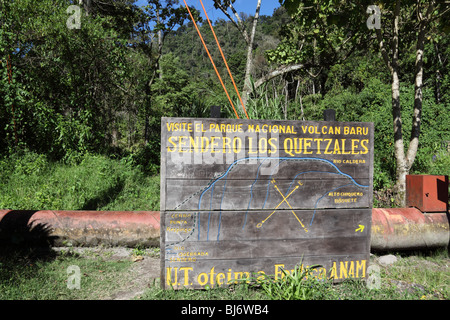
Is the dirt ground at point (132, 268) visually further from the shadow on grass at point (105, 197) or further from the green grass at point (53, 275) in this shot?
the shadow on grass at point (105, 197)

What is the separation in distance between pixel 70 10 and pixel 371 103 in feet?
33.8

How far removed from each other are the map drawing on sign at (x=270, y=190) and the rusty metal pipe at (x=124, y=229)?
1164 mm

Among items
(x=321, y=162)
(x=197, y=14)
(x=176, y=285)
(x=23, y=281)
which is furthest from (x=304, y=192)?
(x=197, y=14)

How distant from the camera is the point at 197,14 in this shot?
10.5 metres

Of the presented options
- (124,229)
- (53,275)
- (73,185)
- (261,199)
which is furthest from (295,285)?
(73,185)

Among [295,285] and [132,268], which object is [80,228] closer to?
[132,268]

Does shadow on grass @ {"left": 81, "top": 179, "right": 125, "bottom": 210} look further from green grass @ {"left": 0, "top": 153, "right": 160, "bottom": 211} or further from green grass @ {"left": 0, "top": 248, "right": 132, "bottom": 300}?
green grass @ {"left": 0, "top": 248, "right": 132, "bottom": 300}

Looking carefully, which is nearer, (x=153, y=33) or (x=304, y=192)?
(x=304, y=192)

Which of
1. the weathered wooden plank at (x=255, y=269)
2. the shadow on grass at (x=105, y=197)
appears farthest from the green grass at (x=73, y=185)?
the weathered wooden plank at (x=255, y=269)

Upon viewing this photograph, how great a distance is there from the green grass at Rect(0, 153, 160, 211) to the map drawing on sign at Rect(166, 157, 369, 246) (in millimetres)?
2793

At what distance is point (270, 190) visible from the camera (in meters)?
3.26

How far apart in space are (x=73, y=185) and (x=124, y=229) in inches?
101

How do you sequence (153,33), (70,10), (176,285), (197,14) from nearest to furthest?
(176,285)
(70,10)
(197,14)
(153,33)
